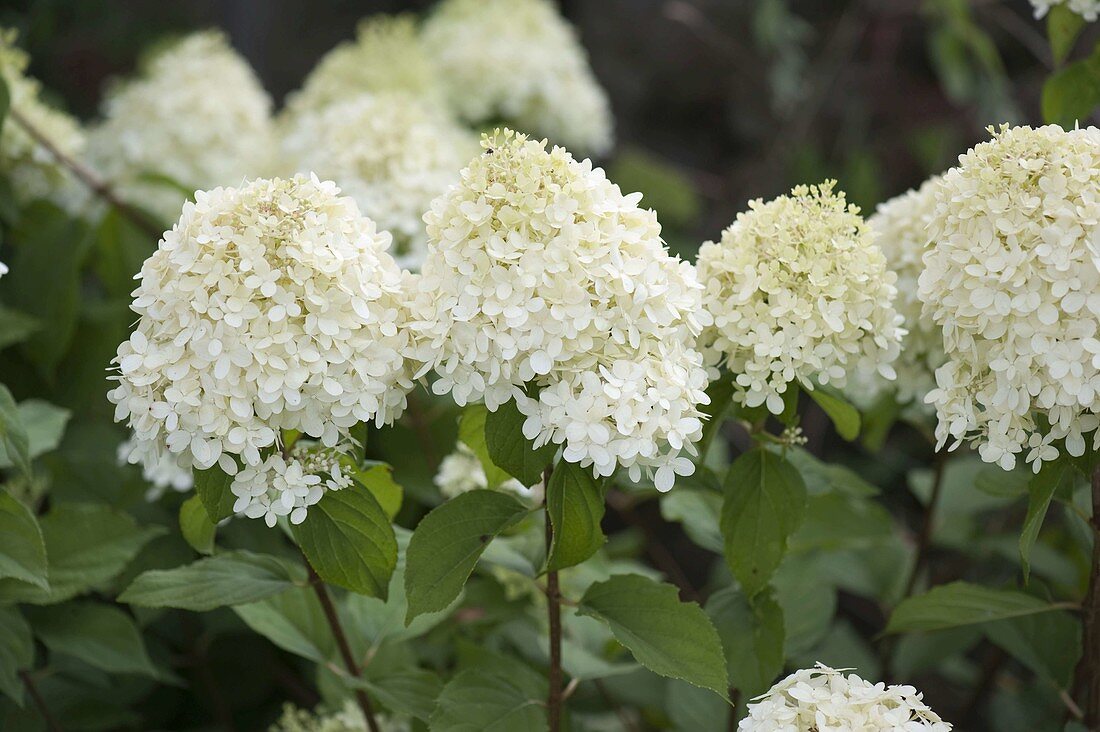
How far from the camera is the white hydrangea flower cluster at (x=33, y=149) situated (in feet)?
5.87

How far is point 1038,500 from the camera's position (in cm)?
94

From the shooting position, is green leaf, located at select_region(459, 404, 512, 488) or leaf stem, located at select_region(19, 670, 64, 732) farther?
leaf stem, located at select_region(19, 670, 64, 732)

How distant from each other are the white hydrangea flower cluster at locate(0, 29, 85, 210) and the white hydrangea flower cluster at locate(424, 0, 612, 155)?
78 cm

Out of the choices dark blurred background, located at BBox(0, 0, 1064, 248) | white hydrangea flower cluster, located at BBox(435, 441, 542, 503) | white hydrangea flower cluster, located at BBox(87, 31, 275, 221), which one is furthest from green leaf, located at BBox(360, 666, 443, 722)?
dark blurred background, located at BBox(0, 0, 1064, 248)

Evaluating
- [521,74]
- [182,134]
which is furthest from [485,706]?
[521,74]

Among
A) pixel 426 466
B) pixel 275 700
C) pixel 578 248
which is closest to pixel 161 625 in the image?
pixel 275 700

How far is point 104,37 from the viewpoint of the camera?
3.00m

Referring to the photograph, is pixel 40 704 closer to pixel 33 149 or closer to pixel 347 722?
pixel 347 722

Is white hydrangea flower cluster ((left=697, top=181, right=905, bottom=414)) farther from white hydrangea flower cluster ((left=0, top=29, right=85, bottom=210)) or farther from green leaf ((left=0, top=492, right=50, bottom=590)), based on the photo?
white hydrangea flower cluster ((left=0, top=29, right=85, bottom=210))

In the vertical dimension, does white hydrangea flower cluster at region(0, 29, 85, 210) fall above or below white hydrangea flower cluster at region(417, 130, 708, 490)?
above

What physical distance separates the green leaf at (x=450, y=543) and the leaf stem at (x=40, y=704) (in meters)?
0.68

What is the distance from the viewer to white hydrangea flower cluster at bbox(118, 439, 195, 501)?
0.94 meters

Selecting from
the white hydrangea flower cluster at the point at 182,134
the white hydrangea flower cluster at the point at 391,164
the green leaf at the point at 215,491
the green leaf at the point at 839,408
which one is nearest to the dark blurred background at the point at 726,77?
the white hydrangea flower cluster at the point at 182,134

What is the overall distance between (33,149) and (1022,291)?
64.0 inches
